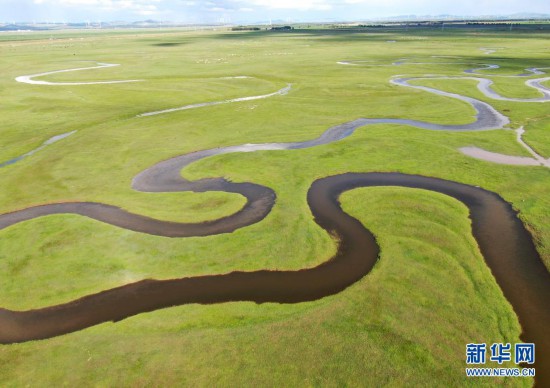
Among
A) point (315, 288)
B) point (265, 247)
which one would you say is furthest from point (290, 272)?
point (265, 247)

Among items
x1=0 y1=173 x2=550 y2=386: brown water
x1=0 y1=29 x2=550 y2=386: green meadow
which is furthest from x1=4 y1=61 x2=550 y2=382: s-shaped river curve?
x1=0 y1=29 x2=550 y2=386: green meadow

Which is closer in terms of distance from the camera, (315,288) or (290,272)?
(315,288)

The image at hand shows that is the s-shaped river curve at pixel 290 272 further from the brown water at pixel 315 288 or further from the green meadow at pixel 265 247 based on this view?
the green meadow at pixel 265 247

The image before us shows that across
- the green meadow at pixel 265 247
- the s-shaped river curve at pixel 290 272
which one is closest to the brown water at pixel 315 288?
the s-shaped river curve at pixel 290 272

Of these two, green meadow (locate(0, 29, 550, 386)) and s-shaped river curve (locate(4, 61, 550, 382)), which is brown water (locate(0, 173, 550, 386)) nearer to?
s-shaped river curve (locate(4, 61, 550, 382))

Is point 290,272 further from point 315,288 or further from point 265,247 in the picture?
point 265,247

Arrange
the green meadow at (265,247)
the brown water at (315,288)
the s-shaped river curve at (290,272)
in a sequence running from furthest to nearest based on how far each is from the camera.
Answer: the s-shaped river curve at (290,272) < the brown water at (315,288) < the green meadow at (265,247)
